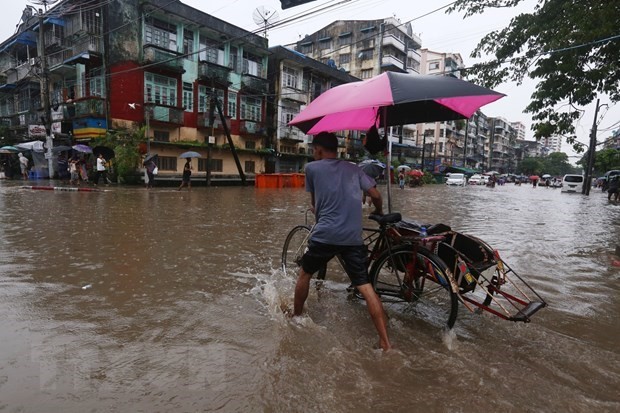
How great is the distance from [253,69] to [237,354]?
3264cm

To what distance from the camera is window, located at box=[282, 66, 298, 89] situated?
35.4 metres

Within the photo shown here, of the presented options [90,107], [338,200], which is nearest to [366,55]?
[90,107]

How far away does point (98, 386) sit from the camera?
8.13 ft

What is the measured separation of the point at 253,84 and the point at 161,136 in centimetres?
971

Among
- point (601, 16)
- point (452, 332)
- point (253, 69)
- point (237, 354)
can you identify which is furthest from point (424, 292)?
point (253, 69)

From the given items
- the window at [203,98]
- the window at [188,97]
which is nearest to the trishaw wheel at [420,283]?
the window at [188,97]

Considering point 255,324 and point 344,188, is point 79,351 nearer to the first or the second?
point 255,324

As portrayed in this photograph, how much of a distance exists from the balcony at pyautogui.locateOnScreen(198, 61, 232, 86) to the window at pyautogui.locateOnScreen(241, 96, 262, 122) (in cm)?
304

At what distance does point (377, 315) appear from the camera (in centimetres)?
312

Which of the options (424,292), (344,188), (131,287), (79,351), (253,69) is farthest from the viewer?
(253,69)

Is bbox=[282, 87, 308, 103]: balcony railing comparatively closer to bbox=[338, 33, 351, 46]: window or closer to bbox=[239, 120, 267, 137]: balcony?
bbox=[239, 120, 267, 137]: balcony

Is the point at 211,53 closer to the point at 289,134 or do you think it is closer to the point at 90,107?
the point at 289,134

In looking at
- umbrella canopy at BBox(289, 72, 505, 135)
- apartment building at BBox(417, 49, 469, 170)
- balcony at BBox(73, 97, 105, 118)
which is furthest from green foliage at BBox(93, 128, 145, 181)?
apartment building at BBox(417, 49, 469, 170)

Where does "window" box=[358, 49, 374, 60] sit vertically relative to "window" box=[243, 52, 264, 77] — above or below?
above
